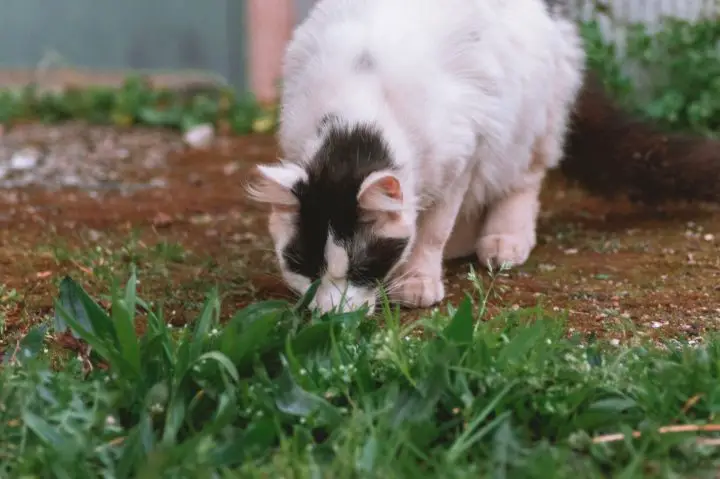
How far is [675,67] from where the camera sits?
523 centimetres

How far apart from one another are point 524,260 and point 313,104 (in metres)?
1.12

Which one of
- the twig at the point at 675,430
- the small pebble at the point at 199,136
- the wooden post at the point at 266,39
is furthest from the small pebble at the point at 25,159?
the twig at the point at 675,430

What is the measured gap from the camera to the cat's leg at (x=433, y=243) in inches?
122

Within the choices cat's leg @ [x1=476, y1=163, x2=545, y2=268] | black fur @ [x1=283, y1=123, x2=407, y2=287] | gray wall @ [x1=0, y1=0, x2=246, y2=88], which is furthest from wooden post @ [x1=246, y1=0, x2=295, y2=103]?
black fur @ [x1=283, y1=123, x2=407, y2=287]

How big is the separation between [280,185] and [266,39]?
5278 mm

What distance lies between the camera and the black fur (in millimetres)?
2627

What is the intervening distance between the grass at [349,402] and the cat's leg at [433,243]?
67 cm

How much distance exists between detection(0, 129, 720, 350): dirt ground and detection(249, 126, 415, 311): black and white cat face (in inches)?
14.1

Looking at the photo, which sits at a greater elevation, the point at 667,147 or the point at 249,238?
the point at 667,147

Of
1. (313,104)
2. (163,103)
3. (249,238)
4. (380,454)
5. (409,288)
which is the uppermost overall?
(313,104)

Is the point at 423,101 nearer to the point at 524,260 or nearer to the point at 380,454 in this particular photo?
the point at 524,260

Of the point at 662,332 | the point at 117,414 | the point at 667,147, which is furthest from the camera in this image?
the point at 667,147

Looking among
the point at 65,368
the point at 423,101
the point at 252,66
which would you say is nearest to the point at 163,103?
the point at 252,66

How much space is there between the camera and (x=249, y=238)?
4.11 metres
